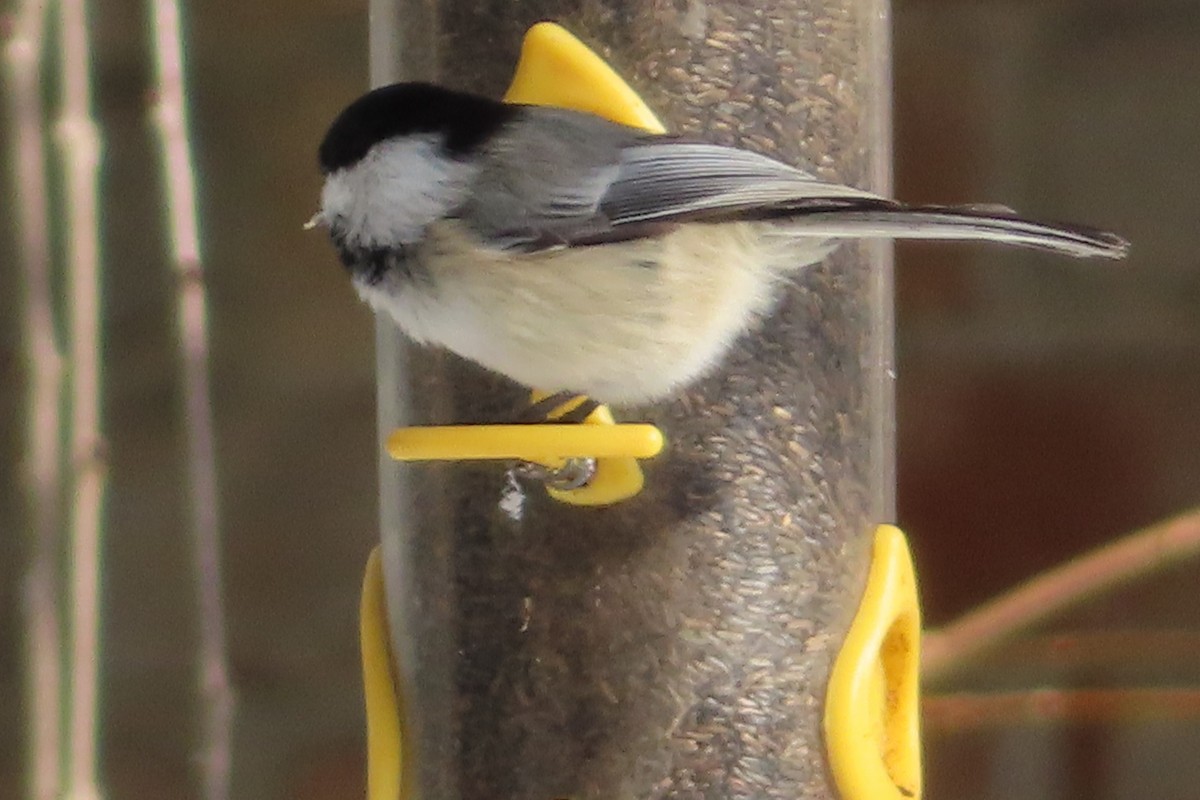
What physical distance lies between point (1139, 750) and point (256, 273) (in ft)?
3.12

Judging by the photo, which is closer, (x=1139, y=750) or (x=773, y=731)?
(x=773, y=731)

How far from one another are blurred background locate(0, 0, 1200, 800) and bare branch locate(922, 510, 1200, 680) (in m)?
0.08

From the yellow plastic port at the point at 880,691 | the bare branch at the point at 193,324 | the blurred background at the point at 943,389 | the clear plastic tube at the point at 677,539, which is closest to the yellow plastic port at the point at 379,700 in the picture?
the clear plastic tube at the point at 677,539

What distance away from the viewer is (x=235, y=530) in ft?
4.74

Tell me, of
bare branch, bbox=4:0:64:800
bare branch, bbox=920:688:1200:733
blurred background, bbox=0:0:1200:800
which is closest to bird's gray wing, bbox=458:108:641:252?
bare branch, bbox=4:0:64:800

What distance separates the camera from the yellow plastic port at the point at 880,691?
2.62ft

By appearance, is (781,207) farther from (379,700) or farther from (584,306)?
(379,700)

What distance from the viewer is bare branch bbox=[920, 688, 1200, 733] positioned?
1204 millimetres

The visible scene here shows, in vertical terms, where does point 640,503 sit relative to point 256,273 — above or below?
below

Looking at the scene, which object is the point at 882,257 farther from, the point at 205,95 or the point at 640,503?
the point at 205,95

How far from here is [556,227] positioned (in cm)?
73

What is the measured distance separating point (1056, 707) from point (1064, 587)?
159 millimetres

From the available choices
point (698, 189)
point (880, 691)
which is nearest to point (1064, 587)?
point (880, 691)

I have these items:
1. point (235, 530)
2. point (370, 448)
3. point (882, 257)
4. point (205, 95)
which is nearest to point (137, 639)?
point (235, 530)
